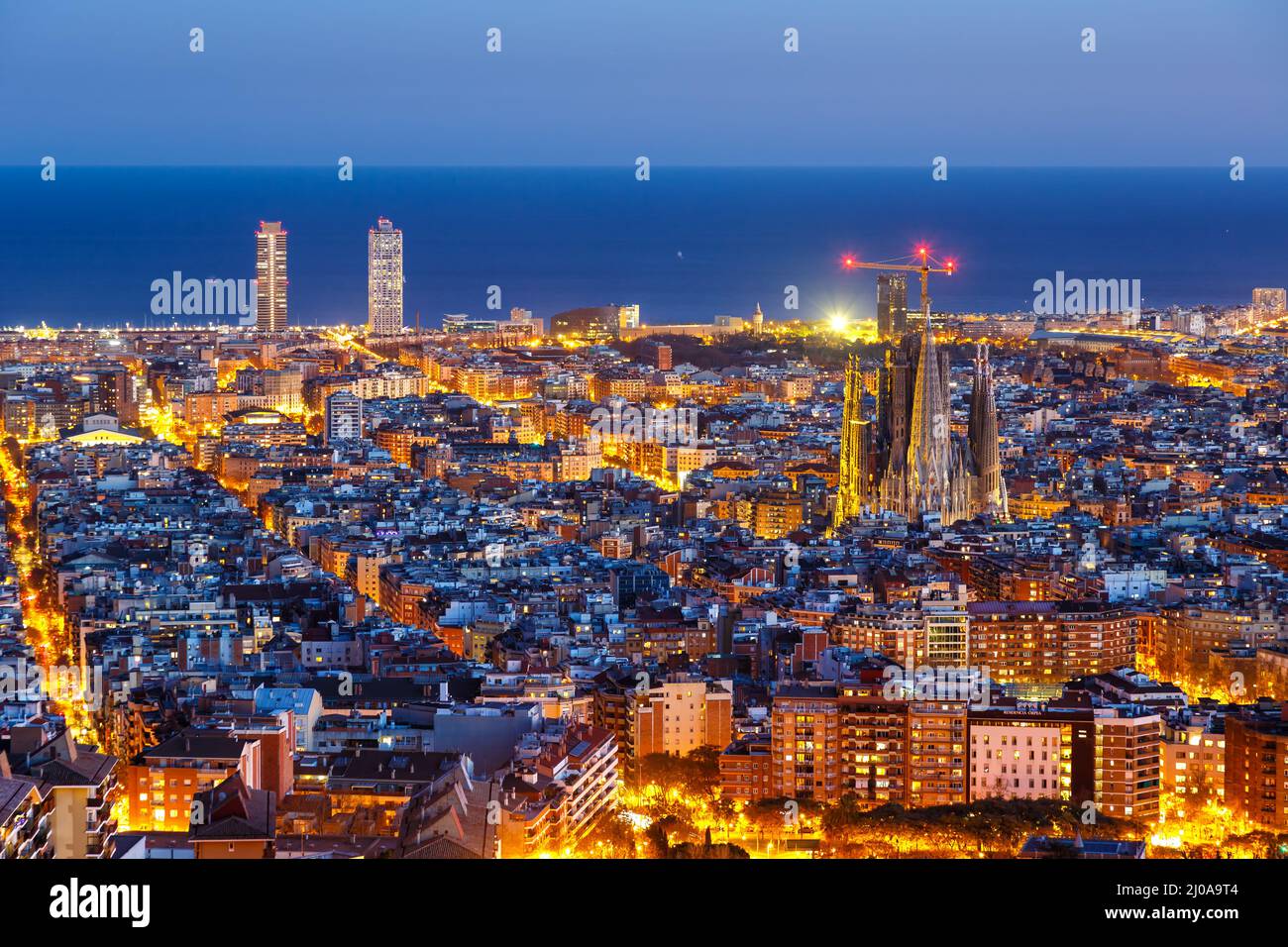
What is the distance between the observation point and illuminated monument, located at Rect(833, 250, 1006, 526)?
16.6 meters

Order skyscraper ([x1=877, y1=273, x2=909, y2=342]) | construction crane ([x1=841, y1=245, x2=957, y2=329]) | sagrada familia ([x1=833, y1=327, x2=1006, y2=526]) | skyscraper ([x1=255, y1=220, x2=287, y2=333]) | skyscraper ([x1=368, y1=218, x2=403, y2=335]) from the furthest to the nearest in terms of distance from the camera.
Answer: skyscraper ([x1=368, y1=218, x2=403, y2=335]) → skyscraper ([x1=255, y1=220, x2=287, y2=333]) → skyscraper ([x1=877, y1=273, x2=909, y2=342]) → construction crane ([x1=841, y1=245, x2=957, y2=329]) → sagrada familia ([x1=833, y1=327, x2=1006, y2=526])

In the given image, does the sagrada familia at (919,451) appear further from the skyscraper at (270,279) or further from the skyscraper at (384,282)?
the skyscraper at (384,282)

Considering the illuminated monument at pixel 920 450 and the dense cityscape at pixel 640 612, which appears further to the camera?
the illuminated monument at pixel 920 450

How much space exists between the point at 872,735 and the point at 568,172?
4246cm

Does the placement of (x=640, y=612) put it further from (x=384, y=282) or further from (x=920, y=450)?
(x=384, y=282)

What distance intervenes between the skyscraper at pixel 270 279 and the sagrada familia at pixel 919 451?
16430 mm

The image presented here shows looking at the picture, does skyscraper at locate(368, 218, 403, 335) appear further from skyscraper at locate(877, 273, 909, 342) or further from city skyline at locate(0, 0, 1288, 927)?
skyscraper at locate(877, 273, 909, 342)

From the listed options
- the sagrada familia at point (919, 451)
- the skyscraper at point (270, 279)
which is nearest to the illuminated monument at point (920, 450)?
the sagrada familia at point (919, 451)

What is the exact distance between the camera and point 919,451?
16.6 meters

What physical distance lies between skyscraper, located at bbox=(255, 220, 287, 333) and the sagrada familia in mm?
16430

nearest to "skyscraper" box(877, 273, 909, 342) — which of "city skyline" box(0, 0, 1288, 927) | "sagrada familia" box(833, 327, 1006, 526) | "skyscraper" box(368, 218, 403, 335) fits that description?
"city skyline" box(0, 0, 1288, 927)

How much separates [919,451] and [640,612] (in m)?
5.03

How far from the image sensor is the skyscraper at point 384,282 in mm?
33469
